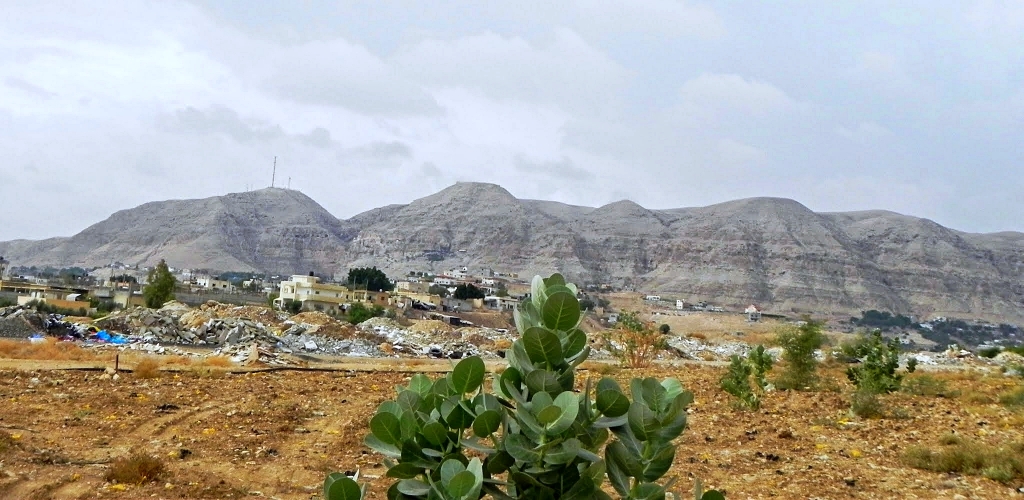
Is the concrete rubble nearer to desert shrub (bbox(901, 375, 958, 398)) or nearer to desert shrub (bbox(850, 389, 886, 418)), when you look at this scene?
desert shrub (bbox(901, 375, 958, 398))

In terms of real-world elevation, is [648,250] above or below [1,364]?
above

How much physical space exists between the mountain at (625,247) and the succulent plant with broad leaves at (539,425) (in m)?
119

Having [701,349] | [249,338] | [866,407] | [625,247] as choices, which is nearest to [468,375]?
[866,407]

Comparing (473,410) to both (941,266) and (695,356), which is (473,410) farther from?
(941,266)

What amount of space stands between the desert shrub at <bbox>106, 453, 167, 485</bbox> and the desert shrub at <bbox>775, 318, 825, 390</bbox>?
41.8ft

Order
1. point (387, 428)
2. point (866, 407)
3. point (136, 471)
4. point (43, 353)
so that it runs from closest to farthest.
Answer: point (387, 428) → point (136, 471) → point (866, 407) → point (43, 353)

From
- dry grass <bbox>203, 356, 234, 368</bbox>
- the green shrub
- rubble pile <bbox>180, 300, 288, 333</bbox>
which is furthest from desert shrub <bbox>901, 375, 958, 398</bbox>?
rubble pile <bbox>180, 300, 288, 333</bbox>

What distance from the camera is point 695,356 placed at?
4169 centimetres

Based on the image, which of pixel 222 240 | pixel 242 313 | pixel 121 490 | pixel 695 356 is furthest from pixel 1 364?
pixel 222 240

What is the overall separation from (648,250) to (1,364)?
138368mm

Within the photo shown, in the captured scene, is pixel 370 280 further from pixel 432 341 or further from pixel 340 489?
pixel 340 489

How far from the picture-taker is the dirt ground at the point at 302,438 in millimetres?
7227

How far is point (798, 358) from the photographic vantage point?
55.1 ft

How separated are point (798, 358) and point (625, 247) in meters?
137
